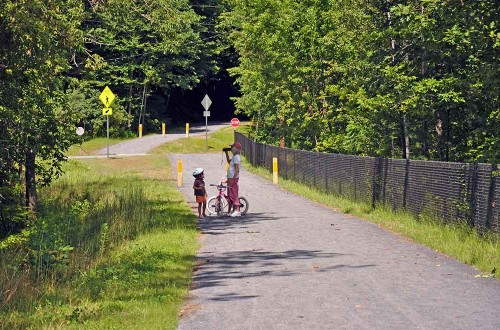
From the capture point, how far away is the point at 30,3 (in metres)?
17.9

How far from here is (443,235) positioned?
1714 centimetres

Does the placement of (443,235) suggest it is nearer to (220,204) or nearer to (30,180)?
(220,204)

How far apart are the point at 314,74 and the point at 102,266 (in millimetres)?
30894

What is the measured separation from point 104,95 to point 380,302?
4443 centimetres

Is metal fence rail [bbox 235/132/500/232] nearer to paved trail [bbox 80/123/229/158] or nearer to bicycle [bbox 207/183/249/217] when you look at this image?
bicycle [bbox 207/183/249/217]

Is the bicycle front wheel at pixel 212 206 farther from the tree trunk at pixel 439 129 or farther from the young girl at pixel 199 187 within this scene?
the tree trunk at pixel 439 129

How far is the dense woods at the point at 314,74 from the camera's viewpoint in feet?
62.0

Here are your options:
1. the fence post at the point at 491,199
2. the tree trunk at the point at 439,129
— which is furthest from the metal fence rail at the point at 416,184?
the tree trunk at the point at 439,129

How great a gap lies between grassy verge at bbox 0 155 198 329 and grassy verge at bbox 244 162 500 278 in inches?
171

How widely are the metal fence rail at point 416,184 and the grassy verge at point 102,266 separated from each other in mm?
5168

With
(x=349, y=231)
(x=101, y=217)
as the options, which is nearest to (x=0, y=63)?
(x=101, y=217)

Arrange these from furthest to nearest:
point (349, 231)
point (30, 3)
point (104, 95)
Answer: point (104, 95), point (349, 231), point (30, 3)

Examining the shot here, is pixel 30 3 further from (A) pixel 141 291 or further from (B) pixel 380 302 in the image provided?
(B) pixel 380 302

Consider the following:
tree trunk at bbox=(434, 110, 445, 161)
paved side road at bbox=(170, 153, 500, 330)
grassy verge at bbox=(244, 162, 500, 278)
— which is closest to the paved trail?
tree trunk at bbox=(434, 110, 445, 161)
